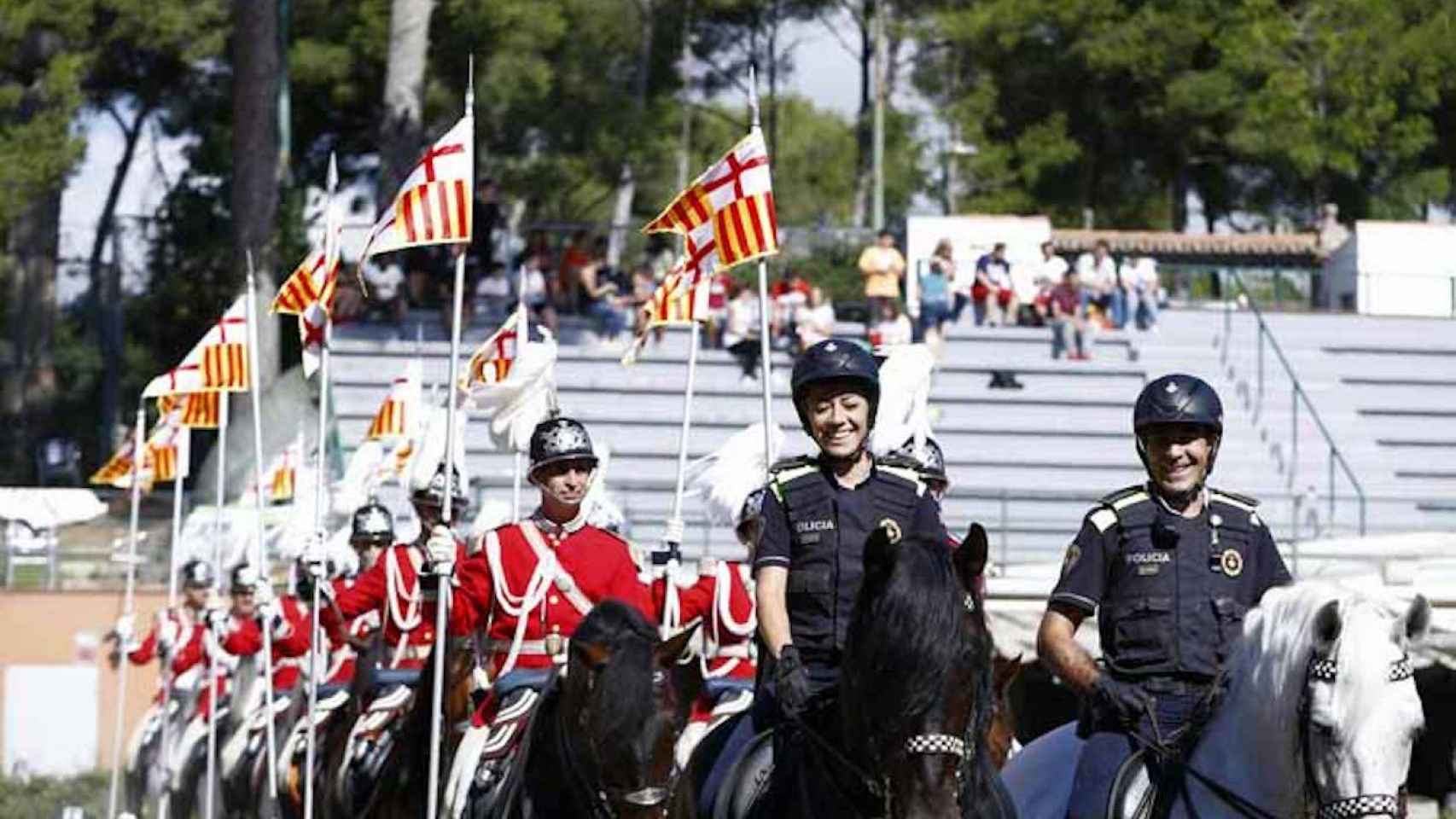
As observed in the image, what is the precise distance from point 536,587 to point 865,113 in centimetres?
4665

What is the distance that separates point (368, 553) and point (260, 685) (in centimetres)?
363

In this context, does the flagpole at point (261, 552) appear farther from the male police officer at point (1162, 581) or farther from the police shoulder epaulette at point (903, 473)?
the male police officer at point (1162, 581)

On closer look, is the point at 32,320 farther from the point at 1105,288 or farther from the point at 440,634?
the point at 440,634

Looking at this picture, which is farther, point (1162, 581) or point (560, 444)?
point (560, 444)

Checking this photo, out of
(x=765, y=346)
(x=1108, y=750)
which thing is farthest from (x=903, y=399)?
(x=1108, y=750)

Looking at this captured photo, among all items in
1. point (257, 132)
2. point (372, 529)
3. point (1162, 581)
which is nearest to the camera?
point (1162, 581)

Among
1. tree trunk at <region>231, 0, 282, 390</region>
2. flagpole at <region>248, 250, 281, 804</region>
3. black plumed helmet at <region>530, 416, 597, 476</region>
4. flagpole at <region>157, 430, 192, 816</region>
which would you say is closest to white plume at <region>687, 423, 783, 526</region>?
flagpole at <region>248, 250, 281, 804</region>

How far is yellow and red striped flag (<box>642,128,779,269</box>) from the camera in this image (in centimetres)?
1741

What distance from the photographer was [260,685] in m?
24.9

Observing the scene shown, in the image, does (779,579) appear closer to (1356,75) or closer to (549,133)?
(549,133)

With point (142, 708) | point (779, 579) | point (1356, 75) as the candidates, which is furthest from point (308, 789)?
point (1356, 75)

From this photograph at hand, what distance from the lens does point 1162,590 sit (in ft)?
35.3

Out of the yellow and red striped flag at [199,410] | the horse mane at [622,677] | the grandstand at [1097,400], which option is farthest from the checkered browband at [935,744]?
the grandstand at [1097,400]

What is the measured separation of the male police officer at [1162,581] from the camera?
1073 cm
